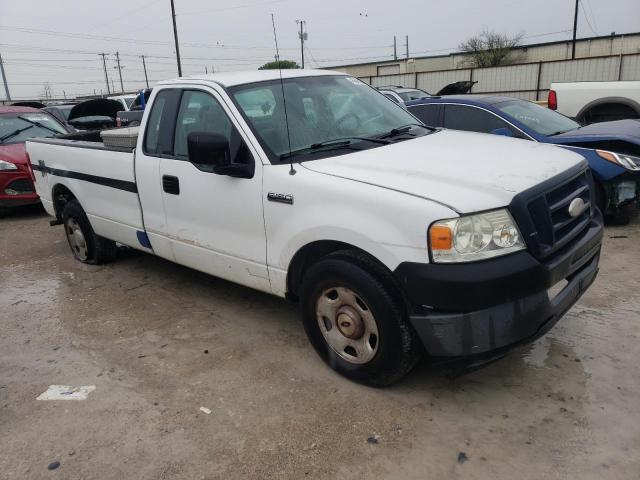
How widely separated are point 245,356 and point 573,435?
211 cm

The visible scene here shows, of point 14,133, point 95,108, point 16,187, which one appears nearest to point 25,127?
point 14,133

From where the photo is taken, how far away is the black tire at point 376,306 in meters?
2.96

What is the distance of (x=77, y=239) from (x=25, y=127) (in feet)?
15.6

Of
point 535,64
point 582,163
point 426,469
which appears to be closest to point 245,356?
point 426,469

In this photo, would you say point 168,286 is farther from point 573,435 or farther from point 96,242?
point 573,435

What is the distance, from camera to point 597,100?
9.92 m

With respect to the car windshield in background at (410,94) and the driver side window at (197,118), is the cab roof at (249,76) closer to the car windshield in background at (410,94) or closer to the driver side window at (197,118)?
the driver side window at (197,118)

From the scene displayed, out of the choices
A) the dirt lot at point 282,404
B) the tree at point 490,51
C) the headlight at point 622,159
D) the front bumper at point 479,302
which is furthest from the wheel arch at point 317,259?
the tree at point 490,51

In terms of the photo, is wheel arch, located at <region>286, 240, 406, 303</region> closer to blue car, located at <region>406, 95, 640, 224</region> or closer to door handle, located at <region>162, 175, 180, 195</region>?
door handle, located at <region>162, 175, 180, 195</region>

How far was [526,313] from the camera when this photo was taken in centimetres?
277

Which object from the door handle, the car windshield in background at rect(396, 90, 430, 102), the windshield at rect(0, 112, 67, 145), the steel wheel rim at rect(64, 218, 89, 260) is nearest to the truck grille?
the door handle

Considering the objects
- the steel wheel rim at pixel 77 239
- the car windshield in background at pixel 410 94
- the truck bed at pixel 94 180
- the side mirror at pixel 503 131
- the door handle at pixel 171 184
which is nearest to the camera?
the door handle at pixel 171 184

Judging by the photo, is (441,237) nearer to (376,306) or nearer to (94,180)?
(376,306)

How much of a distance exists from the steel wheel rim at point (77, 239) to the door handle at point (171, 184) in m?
2.13
